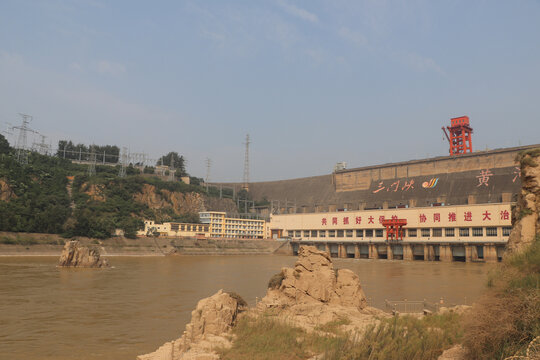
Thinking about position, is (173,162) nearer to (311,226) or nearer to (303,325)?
(311,226)

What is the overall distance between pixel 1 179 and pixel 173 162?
58.5 metres

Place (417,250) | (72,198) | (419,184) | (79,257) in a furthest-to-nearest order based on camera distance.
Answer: (72,198), (419,184), (417,250), (79,257)

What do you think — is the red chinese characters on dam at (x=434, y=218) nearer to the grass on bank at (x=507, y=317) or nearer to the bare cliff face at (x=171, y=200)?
the bare cliff face at (x=171, y=200)

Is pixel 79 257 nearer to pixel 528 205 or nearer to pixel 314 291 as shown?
pixel 314 291

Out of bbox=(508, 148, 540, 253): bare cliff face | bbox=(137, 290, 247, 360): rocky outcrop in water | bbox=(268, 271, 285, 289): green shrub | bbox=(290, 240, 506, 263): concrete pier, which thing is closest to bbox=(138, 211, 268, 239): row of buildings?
bbox=(290, 240, 506, 263): concrete pier

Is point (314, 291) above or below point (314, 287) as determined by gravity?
below

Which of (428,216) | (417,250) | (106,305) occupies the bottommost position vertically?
(106,305)

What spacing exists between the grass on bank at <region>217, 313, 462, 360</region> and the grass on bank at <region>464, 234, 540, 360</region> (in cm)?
179

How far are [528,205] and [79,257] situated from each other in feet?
132

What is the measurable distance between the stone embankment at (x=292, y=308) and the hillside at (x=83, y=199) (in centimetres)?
5551

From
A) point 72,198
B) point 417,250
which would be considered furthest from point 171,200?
point 417,250

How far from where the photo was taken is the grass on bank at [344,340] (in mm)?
8961

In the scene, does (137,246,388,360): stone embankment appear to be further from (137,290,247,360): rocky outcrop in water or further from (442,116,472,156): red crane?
(442,116,472,156): red crane

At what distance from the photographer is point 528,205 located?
11.2 meters
